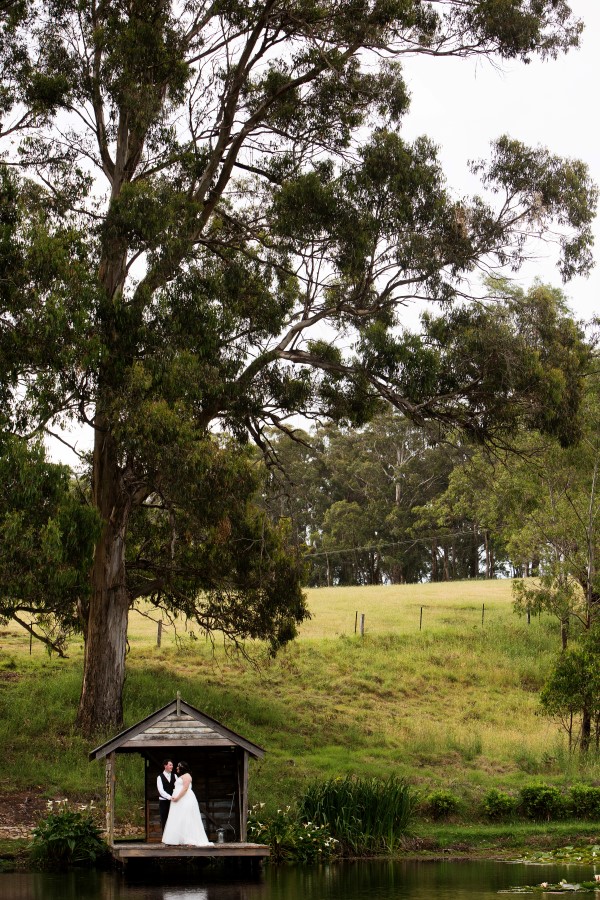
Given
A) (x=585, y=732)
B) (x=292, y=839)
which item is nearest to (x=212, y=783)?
(x=292, y=839)

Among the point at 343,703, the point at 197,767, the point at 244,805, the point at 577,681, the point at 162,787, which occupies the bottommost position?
the point at 244,805

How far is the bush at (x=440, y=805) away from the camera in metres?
21.8

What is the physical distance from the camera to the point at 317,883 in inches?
615

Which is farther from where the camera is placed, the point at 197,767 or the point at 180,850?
the point at 197,767

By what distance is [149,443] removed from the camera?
20.6 meters

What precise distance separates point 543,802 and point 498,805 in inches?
36.0

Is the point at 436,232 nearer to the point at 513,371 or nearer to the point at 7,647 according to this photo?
the point at 513,371

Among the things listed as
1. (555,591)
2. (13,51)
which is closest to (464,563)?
(555,591)

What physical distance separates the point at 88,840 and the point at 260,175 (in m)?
16.3

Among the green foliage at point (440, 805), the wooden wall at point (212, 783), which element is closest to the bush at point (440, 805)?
the green foliage at point (440, 805)

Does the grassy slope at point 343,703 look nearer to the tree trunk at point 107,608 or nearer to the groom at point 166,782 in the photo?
the tree trunk at point 107,608

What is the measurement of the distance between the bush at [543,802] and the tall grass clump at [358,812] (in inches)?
138

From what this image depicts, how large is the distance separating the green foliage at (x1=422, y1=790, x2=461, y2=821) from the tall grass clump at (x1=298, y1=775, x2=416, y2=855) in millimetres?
2092

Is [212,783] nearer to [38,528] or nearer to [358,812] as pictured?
[358,812]
